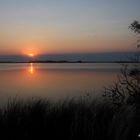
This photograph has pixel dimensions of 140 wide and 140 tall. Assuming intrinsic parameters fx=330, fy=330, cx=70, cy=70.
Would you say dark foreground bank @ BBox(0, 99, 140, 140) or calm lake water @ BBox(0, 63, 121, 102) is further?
calm lake water @ BBox(0, 63, 121, 102)

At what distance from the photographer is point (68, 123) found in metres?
7.96

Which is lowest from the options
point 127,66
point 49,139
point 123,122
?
point 49,139

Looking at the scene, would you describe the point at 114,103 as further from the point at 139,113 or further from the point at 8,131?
the point at 8,131

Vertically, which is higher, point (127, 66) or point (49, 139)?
point (127, 66)

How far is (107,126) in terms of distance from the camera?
7.72 metres

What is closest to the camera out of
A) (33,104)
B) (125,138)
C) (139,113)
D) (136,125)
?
(125,138)

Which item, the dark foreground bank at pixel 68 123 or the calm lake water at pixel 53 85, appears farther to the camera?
the calm lake water at pixel 53 85

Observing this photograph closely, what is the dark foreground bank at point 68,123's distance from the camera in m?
7.44

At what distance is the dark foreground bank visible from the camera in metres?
7.44

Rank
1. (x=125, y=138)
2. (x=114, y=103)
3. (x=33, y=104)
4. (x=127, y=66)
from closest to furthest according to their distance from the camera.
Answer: (x=125, y=138), (x=33, y=104), (x=114, y=103), (x=127, y=66)

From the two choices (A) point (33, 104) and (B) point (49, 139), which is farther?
(A) point (33, 104)

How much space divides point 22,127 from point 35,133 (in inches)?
13.6

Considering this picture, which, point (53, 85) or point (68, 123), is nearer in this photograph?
point (68, 123)

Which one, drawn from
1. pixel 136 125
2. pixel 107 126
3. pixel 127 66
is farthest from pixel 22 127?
pixel 127 66
